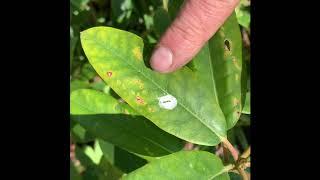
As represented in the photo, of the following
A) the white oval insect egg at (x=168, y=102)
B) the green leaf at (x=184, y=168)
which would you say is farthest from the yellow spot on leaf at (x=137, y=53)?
the green leaf at (x=184, y=168)

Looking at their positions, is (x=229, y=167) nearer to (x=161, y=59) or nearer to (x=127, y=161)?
(x=161, y=59)

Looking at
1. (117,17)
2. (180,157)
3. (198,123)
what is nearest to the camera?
(180,157)

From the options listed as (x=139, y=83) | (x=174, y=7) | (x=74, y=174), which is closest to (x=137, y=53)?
(x=139, y=83)

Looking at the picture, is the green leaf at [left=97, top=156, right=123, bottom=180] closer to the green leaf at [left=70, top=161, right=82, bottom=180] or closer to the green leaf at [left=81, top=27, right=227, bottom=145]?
the green leaf at [left=70, top=161, right=82, bottom=180]

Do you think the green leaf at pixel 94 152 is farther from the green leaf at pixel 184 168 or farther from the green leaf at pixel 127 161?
the green leaf at pixel 184 168

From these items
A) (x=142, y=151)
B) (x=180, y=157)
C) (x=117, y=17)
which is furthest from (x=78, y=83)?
(x=180, y=157)

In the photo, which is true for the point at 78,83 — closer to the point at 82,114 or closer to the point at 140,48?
the point at 82,114

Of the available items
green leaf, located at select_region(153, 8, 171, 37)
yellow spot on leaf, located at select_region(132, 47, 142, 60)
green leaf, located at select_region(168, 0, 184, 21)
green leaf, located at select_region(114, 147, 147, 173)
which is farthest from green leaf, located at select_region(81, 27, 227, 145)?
green leaf, located at select_region(114, 147, 147, 173)
